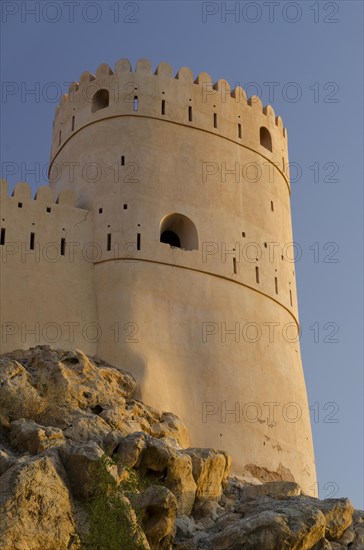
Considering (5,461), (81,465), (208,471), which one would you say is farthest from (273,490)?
(5,461)

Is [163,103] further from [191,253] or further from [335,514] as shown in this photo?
[335,514]

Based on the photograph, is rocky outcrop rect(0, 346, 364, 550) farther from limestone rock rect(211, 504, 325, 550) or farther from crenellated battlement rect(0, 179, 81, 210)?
crenellated battlement rect(0, 179, 81, 210)

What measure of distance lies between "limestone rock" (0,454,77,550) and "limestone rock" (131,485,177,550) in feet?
3.97

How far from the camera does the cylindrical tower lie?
22688 mm

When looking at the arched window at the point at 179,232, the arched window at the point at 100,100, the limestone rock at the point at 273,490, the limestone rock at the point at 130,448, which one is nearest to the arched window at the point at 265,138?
the arched window at the point at 179,232

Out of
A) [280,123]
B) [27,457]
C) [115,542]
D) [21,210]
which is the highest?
[280,123]

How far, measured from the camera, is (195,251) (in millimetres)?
24156

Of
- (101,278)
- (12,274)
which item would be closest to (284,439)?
(101,278)

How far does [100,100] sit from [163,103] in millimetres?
1748

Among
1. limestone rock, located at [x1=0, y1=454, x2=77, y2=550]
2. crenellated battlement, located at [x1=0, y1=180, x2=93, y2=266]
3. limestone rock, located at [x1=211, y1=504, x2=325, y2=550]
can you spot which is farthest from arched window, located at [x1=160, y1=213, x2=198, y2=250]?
limestone rock, located at [x1=0, y1=454, x2=77, y2=550]

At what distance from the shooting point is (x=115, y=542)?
1431 centimetres

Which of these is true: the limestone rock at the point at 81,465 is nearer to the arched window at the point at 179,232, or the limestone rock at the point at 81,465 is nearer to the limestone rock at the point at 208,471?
the limestone rock at the point at 208,471

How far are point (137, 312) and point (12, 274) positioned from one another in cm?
283

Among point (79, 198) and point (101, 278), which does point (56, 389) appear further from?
point (79, 198)
